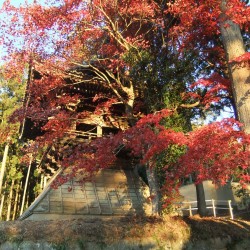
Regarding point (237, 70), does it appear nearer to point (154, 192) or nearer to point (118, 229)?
point (154, 192)

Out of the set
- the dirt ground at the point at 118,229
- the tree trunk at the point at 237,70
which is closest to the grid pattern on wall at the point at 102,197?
the dirt ground at the point at 118,229

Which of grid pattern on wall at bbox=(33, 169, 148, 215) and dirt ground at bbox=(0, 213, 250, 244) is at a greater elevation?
grid pattern on wall at bbox=(33, 169, 148, 215)

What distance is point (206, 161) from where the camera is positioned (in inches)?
281

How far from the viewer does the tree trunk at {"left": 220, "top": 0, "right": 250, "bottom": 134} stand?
7664mm

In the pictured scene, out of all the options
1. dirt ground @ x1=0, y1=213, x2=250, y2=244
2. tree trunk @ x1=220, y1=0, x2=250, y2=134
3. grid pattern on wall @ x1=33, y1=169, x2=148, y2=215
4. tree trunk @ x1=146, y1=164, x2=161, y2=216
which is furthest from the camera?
grid pattern on wall @ x1=33, y1=169, x2=148, y2=215

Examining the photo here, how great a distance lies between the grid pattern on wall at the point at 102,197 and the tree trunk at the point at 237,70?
6.75 metres

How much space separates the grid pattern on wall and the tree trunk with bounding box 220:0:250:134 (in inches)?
266

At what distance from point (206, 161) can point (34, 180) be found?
27.3m

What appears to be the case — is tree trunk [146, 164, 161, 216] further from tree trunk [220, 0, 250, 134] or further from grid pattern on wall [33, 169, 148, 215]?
tree trunk [220, 0, 250, 134]

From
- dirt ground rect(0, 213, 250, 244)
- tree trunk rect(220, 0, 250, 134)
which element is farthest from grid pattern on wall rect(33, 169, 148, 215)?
tree trunk rect(220, 0, 250, 134)

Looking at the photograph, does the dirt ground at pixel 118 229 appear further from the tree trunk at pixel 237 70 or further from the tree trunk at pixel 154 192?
the tree trunk at pixel 237 70

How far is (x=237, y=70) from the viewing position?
8.09 m

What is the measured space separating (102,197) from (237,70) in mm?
7765

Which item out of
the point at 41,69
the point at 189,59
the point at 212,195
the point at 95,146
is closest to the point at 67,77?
the point at 41,69
